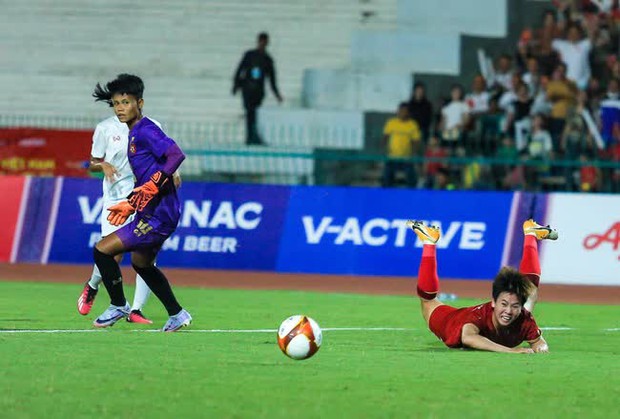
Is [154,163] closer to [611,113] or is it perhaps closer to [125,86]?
[125,86]

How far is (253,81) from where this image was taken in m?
29.4

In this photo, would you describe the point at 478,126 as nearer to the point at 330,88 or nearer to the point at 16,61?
the point at 330,88

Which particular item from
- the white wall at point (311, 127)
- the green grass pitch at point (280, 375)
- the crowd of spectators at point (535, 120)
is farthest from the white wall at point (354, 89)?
the green grass pitch at point (280, 375)

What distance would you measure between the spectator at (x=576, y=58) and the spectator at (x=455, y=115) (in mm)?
2176

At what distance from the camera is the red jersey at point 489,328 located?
1225 centimetres

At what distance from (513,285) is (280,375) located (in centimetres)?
246

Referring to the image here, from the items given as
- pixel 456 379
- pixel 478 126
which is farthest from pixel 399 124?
pixel 456 379

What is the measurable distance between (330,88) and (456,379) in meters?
21.4

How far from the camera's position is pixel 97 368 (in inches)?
411

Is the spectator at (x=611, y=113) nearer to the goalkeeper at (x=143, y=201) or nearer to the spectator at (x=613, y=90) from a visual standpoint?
the spectator at (x=613, y=90)

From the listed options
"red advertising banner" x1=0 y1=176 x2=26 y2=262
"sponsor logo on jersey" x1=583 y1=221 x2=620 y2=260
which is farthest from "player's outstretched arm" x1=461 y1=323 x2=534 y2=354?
"red advertising banner" x1=0 y1=176 x2=26 y2=262

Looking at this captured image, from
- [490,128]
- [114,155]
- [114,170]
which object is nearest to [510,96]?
[490,128]

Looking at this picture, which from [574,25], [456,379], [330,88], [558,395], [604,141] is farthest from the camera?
[330,88]

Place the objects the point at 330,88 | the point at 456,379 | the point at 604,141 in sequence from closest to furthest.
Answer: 1. the point at 456,379
2. the point at 604,141
3. the point at 330,88
